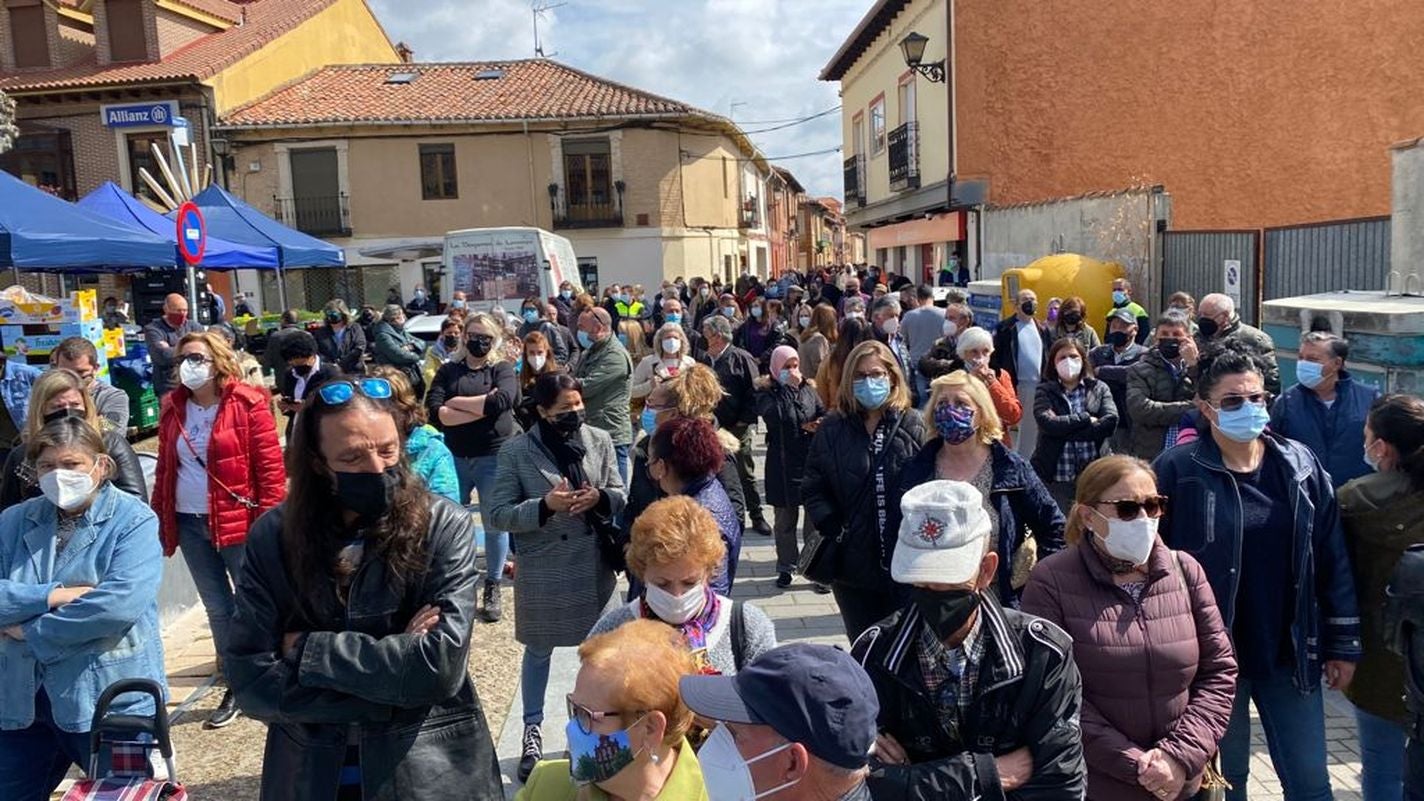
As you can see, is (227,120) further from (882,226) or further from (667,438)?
(667,438)

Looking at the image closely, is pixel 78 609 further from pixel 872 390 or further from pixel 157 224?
pixel 157 224

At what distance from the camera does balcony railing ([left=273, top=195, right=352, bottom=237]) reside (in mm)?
31375

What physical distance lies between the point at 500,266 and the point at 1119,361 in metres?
12.6

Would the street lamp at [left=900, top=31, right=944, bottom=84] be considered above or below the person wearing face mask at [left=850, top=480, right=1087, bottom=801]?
above

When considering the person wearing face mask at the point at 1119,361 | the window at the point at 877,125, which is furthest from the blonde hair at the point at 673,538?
the window at the point at 877,125

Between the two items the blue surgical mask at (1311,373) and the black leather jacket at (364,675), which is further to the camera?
the blue surgical mask at (1311,373)

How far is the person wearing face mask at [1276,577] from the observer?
3578 mm

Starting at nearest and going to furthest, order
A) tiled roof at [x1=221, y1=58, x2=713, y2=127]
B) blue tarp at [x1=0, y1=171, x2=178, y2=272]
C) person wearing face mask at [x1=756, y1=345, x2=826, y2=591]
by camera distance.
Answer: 1. person wearing face mask at [x1=756, y1=345, x2=826, y2=591]
2. blue tarp at [x1=0, y1=171, x2=178, y2=272]
3. tiled roof at [x1=221, y1=58, x2=713, y2=127]

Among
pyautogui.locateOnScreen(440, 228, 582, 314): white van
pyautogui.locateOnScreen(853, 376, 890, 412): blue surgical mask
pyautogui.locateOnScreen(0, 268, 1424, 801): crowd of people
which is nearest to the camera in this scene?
pyautogui.locateOnScreen(0, 268, 1424, 801): crowd of people

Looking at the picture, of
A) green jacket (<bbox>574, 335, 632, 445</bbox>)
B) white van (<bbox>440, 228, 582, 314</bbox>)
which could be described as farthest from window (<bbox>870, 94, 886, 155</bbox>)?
green jacket (<bbox>574, 335, 632, 445</bbox>)

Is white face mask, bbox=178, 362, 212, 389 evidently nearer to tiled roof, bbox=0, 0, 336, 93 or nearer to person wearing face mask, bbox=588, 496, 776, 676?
person wearing face mask, bbox=588, 496, 776, 676

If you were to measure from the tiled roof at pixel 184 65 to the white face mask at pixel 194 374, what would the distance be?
2759cm

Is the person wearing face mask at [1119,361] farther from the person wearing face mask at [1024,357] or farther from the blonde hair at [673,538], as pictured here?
the blonde hair at [673,538]

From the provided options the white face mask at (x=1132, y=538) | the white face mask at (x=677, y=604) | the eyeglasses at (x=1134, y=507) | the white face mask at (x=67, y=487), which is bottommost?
the white face mask at (x=677, y=604)
